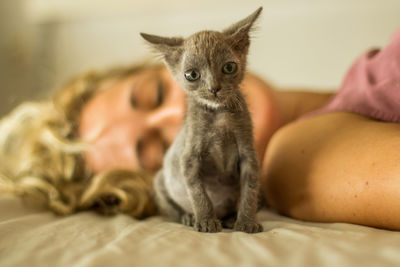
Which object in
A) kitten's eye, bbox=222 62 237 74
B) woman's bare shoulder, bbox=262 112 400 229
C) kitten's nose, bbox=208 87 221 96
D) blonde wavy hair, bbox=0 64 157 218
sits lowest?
blonde wavy hair, bbox=0 64 157 218

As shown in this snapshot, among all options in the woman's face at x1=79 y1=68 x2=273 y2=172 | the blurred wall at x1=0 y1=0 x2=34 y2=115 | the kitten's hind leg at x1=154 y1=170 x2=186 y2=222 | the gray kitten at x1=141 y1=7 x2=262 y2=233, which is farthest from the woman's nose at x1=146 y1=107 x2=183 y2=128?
the blurred wall at x1=0 y1=0 x2=34 y2=115

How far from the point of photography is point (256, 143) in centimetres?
137

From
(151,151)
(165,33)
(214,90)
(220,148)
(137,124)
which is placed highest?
(165,33)

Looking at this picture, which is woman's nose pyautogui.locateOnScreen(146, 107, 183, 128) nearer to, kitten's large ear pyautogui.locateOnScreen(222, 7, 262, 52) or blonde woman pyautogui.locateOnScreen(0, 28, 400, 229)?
blonde woman pyautogui.locateOnScreen(0, 28, 400, 229)

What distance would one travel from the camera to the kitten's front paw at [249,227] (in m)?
1.04

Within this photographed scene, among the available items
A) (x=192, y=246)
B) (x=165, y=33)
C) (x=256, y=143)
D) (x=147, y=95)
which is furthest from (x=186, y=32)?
(x=192, y=246)

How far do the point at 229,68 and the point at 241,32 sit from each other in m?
0.15

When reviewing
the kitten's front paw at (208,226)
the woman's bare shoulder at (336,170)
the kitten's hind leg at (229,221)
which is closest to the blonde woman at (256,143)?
the woman's bare shoulder at (336,170)

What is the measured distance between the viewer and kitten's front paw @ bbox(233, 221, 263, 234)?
3.41ft

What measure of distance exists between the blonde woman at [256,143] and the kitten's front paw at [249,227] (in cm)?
27

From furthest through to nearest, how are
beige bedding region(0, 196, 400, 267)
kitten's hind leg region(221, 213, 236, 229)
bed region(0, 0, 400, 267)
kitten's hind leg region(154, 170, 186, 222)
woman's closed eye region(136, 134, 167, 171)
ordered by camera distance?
woman's closed eye region(136, 134, 167, 171) < kitten's hind leg region(154, 170, 186, 222) < kitten's hind leg region(221, 213, 236, 229) < bed region(0, 0, 400, 267) < beige bedding region(0, 196, 400, 267)

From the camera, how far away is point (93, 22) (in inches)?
133

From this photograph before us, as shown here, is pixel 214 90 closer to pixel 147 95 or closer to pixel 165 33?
pixel 147 95

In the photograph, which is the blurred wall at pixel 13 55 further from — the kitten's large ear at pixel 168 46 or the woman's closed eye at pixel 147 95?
the kitten's large ear at pixel 168 46
